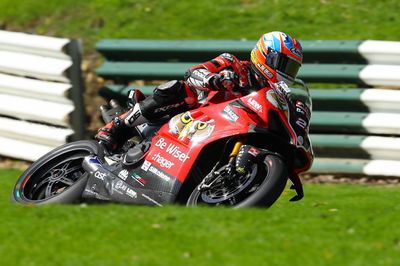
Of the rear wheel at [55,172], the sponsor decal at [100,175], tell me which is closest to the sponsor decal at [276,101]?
the sponsor decal at [100,175]

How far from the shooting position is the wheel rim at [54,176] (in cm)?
734

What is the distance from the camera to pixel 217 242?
16.5ft

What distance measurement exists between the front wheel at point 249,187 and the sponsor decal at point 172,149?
0.29 metres

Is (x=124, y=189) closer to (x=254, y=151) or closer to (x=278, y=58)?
(x=254, y=151)

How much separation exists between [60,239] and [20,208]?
3.79 ft

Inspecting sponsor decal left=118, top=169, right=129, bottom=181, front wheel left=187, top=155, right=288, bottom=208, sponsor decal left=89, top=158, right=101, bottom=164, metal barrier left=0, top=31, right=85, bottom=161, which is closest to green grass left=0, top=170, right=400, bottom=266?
front wheel left=187, top=155, right=288, bottom=208

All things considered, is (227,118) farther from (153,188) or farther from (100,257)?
(100,257)

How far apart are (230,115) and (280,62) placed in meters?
0.57

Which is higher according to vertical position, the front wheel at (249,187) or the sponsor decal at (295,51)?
the sponsor decal at (295,51)

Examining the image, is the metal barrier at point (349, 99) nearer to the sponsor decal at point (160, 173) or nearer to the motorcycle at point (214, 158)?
the motorcycle at point (214, 158)

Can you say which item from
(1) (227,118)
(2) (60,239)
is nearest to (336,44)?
(1) (227,118)

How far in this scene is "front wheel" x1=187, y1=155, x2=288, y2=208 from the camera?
19.3 ft

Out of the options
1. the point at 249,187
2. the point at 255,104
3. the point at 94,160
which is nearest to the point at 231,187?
the point at 249,187

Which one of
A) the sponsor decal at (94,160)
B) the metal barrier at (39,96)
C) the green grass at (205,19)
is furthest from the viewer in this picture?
the green grass at (205,19)
